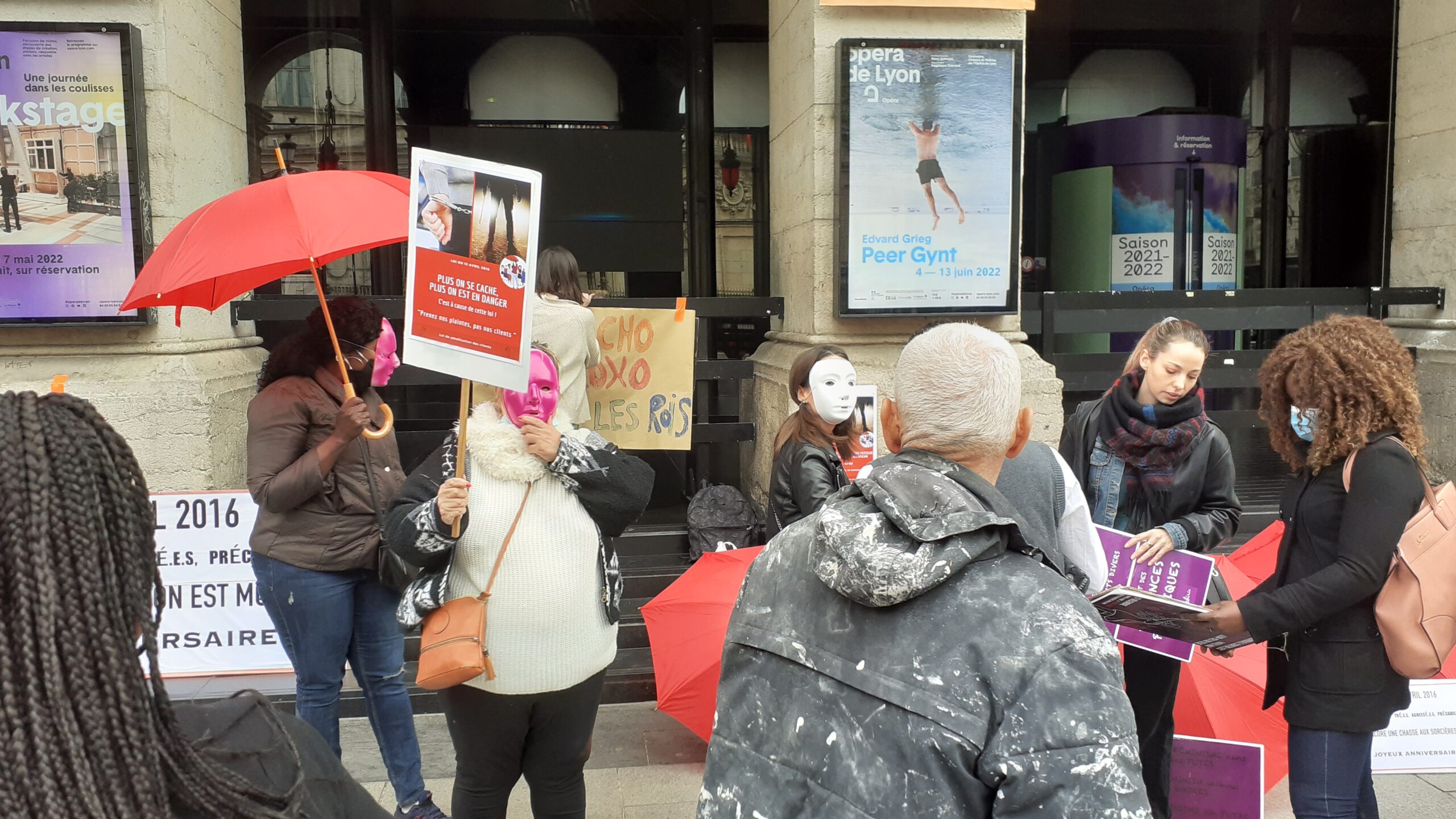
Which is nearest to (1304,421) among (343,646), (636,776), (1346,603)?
(1346,603)

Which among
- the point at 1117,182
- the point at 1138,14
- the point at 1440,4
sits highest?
the point at 1138,14

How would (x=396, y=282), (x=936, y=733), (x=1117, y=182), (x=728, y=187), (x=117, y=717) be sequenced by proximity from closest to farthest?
(x=117, y=717) → (x=936, y=733) → (x=396, y=282) → (x=1117, y=182) → (x=728, y=187)

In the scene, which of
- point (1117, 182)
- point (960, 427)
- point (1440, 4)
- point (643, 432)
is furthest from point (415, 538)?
point (1117, 182)

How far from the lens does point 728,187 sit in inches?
413

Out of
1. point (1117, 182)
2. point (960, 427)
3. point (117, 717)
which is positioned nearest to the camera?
point (117, 717)

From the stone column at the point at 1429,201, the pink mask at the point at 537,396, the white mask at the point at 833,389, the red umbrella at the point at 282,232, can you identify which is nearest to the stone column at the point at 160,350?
the red umbrella at the point at 282,232

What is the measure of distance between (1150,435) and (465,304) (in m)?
2.15

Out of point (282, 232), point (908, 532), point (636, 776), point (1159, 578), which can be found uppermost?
point (282, 232)

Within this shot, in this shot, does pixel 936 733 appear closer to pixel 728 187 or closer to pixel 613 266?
pixel 613 266

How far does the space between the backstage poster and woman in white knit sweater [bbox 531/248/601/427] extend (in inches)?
85.6

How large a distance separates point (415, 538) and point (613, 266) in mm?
6725

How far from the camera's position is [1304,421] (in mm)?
3117

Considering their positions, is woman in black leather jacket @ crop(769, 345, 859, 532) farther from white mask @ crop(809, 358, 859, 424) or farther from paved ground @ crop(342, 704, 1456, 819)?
paved ground @ crop(342, 704, 1456, 819)

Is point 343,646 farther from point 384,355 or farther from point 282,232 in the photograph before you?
point 282,232
